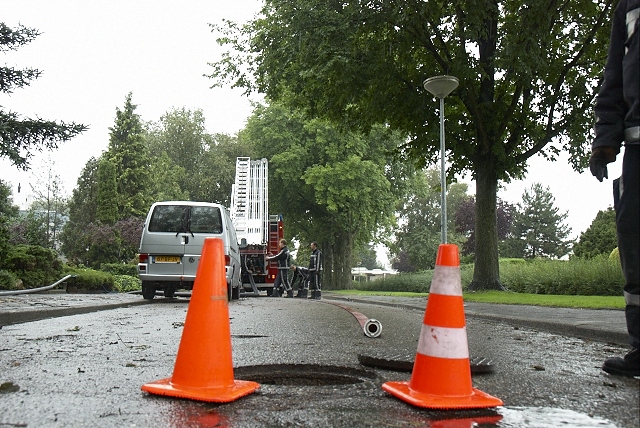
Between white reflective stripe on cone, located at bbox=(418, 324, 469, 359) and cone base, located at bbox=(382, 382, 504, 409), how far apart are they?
0.20 meters

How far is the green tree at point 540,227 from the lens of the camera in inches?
2758

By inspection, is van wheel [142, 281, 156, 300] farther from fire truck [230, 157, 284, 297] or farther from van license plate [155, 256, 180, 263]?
fire truck [230, 157, 284, 297]

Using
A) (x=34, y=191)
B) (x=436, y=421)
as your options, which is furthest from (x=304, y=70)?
(x=34, y=191)

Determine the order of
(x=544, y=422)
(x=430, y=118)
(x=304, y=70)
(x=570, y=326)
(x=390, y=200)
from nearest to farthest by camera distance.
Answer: (x=544, y=422)
(x=570, y=326)
(x=304, y=70)
(x=430, y=118)
(x=390, y=200)

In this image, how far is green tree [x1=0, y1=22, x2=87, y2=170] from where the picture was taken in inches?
673

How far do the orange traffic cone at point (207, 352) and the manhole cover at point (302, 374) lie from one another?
1.51 feet

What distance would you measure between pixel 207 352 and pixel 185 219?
36.3 feet

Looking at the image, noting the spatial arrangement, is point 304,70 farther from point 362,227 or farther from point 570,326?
point 362,227

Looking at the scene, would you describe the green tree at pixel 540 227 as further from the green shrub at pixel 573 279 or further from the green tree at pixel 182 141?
the green shrub at pixel 573 279

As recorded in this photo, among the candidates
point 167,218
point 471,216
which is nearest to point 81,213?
point 471,216

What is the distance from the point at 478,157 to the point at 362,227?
2152 cm

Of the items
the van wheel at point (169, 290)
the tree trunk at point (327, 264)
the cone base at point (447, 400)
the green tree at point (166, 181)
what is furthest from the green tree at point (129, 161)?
the cone base at point (447, 400)

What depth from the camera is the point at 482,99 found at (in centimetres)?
1767

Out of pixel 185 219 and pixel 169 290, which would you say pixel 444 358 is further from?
pixel 169 290
